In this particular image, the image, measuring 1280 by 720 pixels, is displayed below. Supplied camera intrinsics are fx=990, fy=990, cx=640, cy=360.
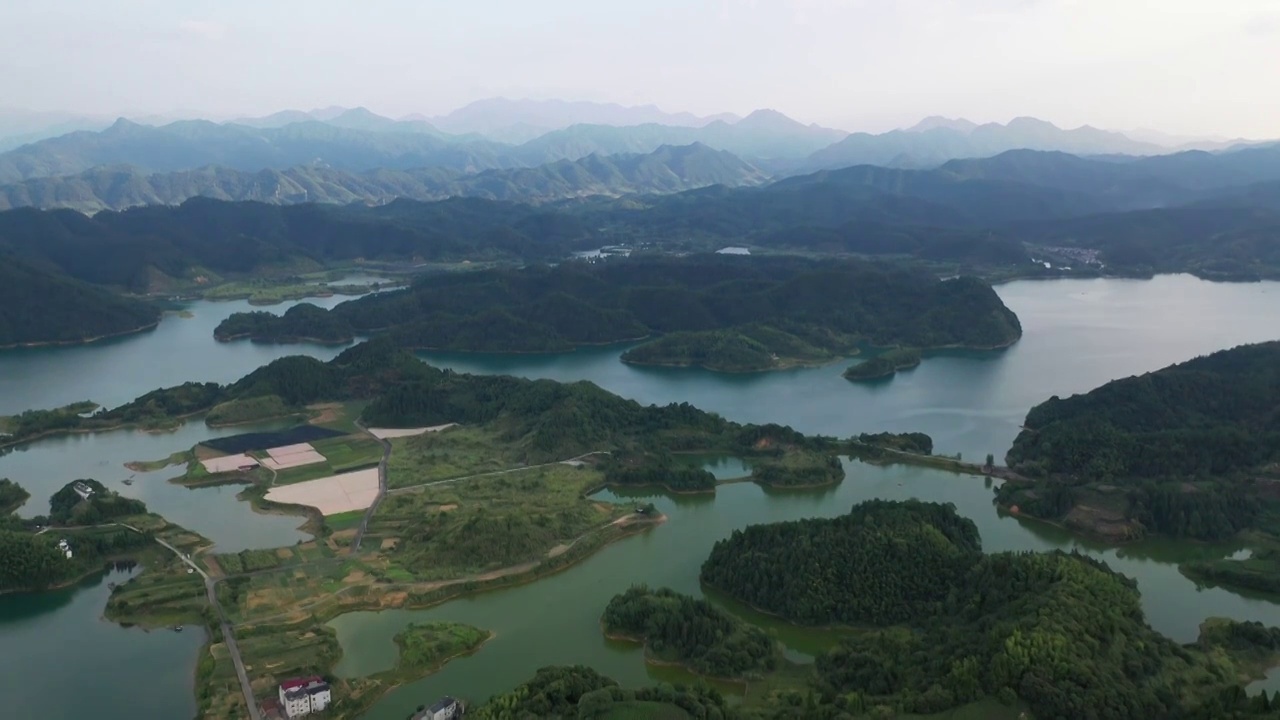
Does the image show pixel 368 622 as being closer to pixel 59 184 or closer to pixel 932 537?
pixel 932 537

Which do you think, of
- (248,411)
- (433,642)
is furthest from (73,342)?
(433,642)

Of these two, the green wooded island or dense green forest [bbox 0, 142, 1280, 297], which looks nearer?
the green wooded island

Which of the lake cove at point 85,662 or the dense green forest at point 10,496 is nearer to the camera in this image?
the lake cove at point 85,662

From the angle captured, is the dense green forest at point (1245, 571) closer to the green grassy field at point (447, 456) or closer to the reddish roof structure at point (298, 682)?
the green grassy field at point (447, 456)

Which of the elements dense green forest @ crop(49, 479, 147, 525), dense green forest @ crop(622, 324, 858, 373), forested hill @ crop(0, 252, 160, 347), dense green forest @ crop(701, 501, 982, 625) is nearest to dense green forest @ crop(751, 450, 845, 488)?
dense green forest @ crop(701, 501, 982, 625)

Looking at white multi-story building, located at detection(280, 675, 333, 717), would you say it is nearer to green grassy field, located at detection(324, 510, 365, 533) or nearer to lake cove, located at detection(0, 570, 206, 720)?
lake cove, located at detection(0, 570, 206, 720)

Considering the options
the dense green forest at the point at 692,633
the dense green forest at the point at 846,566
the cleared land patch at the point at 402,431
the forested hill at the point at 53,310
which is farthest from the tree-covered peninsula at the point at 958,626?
the forested hill at the point at 53,310
